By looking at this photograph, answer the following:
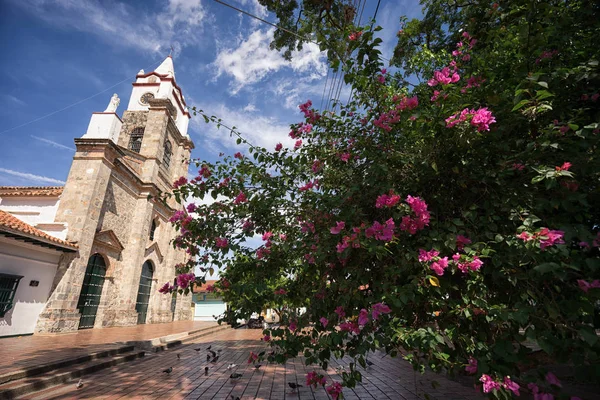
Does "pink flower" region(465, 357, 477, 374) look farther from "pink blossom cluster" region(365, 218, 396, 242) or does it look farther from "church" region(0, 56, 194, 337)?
"church" region(0, 56, 194, 337)

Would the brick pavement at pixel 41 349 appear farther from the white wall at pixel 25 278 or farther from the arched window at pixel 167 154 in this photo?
the arched window at pixel 167 154

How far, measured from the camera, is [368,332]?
253cm

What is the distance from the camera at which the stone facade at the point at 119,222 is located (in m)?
11.5

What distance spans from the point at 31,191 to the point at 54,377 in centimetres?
1148

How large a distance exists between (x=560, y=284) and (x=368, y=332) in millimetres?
1438

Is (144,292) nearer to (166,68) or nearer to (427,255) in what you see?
(166,68)

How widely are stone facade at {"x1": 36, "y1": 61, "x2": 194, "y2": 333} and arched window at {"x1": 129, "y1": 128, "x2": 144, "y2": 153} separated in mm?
259

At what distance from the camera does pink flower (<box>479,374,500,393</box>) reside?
5.97ft

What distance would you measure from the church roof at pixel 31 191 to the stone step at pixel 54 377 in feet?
29.4

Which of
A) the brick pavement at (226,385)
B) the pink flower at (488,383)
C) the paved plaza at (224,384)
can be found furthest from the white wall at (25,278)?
the pink flower at (488,383)

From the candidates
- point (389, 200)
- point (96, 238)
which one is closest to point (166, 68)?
point (96, 238)

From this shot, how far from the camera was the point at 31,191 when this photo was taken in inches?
515

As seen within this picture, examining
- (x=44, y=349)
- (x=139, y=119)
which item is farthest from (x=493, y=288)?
(x=139, y=119)

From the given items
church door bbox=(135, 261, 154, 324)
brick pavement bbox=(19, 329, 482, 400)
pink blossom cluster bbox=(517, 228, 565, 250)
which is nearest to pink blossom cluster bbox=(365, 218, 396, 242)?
pink blossom cluster bbox=(517, 228, 565, 250)
